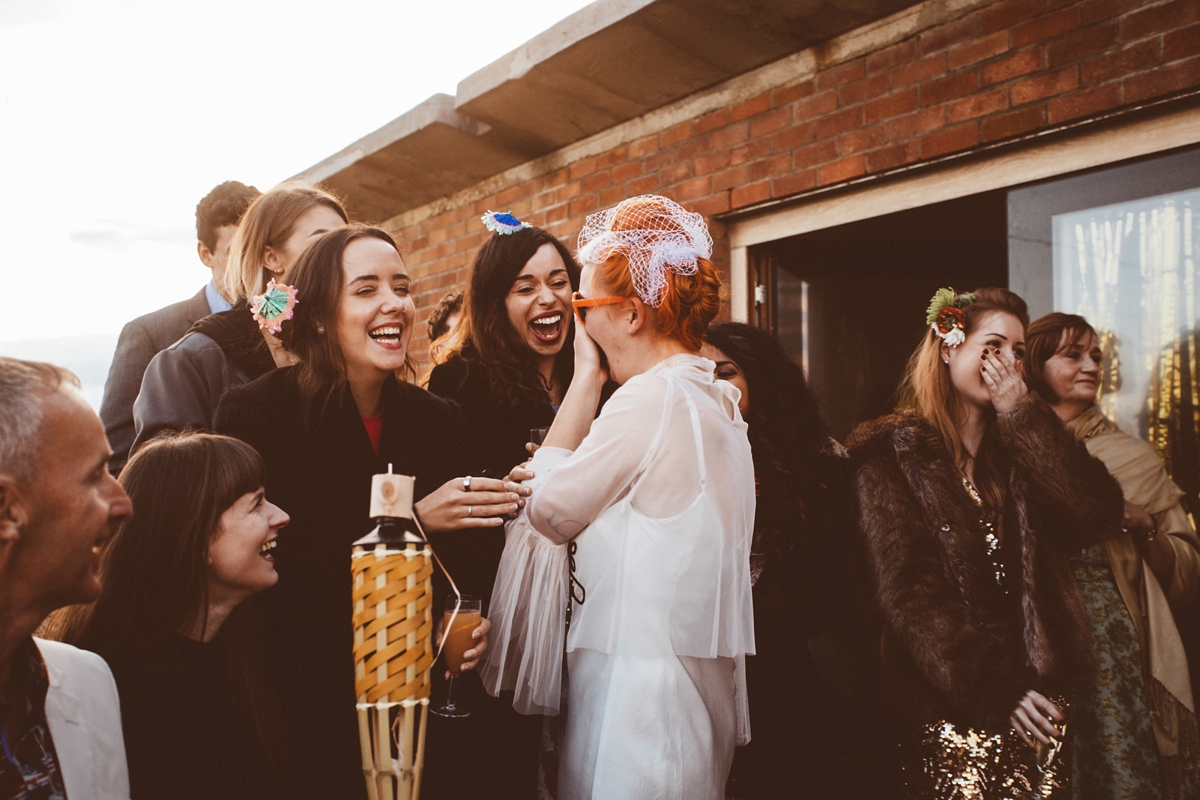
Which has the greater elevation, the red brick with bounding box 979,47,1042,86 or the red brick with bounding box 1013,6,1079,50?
the red brick with bounding box 1013,6,1079,50

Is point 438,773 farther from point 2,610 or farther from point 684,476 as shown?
point 2,610

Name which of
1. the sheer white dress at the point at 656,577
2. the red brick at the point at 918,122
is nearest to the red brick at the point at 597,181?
the red brick at the point at 918,122

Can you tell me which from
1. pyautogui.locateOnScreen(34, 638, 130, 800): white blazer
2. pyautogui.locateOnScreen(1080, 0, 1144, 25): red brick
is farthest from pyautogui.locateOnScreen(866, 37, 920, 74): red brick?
pyautogui.locateOnScreen(34, 638, 130, 800): white blazer

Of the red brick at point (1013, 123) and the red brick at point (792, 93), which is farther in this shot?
the red brick at point (792, 93)

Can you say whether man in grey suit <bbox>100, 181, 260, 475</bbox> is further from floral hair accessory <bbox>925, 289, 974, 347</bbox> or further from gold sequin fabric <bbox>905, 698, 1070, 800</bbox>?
gold sequin fabric <bbox>905, 698, 1070, 800</bbox>

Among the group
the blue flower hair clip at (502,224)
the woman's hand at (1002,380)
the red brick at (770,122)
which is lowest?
the woman's hand at (1002,380)

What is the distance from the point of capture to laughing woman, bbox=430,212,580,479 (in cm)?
269

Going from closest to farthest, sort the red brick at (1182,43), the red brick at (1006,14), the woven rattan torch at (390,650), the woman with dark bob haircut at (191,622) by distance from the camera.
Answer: the woven rattan torch at (390,650)
the woman with dark bob haircut at (191,622)
the red brick at (1182,43)
the red brick at (1006,14)

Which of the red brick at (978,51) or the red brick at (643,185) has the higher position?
the red brick at (978,51)

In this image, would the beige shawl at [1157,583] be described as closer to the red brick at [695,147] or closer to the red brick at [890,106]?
the red brick at [890,106]

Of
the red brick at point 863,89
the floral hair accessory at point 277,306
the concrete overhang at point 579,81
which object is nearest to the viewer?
the floral hair accessory at point 277,306

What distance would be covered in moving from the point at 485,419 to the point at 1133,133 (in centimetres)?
A: 242

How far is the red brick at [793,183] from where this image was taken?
3.72m

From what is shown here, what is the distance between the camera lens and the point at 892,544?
2.69m
